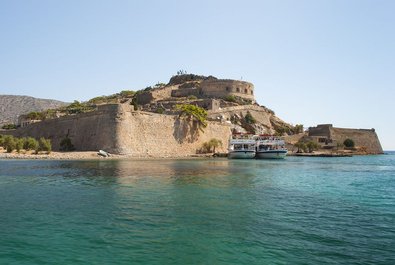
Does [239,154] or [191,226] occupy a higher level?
[239,154]

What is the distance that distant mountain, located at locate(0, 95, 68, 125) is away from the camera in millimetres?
112125

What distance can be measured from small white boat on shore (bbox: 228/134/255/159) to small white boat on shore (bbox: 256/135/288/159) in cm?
154

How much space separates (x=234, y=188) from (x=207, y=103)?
1698 inches

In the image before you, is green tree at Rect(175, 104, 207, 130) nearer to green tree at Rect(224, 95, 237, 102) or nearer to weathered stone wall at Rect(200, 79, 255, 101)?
green tree at Rect(224, 95, 237, 102)

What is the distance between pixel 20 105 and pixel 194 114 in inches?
3526

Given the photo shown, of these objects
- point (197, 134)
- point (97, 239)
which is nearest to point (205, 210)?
point (97, 239)

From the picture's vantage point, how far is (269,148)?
164 ft

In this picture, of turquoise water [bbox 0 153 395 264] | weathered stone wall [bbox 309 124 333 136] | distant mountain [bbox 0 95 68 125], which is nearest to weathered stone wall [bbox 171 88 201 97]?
weathered stone wall [bbox 309 124 333 136]

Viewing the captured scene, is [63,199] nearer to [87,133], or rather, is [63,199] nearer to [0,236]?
[0,236]

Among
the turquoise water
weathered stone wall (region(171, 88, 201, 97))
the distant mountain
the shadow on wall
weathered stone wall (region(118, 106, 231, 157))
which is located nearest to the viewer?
the turquoise water

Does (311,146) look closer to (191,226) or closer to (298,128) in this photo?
(298,128)

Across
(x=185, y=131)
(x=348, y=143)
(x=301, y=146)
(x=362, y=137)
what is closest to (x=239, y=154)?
(x=185, y=131)

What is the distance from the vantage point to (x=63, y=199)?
12430mm

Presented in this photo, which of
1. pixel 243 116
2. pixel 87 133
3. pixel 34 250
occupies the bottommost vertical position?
pixel 34 250
